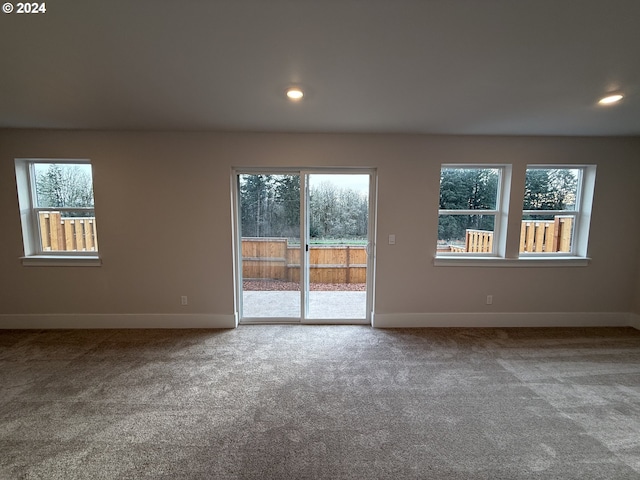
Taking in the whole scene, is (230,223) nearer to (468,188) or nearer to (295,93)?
(295,93)

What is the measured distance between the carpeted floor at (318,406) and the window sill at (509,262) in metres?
0.83

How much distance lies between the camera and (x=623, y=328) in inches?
129

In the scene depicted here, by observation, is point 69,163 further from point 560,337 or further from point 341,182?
point 560,337

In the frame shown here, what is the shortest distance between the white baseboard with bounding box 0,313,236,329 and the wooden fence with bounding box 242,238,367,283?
0.66 metres

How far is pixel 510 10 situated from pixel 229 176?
2.68 m

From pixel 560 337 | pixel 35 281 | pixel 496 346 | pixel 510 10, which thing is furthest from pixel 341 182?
pixel 35 281

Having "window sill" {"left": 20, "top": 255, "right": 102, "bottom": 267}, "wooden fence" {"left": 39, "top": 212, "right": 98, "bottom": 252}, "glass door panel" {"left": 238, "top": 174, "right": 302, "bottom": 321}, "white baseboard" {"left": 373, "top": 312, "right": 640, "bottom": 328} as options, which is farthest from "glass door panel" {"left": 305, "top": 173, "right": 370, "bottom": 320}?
"wooden fence" {"left": 39, "top": 212, "right": 98, "bottom": 252}

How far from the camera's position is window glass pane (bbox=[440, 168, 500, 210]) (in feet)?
10.8

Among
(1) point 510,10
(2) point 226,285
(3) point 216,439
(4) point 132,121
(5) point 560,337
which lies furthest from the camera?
(2) point 226,285

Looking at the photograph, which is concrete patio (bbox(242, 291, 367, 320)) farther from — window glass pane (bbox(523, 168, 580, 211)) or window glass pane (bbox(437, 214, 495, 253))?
window glass pane (bbox(523, 168, 580, 211))

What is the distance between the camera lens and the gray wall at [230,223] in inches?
120

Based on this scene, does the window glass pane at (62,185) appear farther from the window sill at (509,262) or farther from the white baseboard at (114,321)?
the window sill at (509,262)

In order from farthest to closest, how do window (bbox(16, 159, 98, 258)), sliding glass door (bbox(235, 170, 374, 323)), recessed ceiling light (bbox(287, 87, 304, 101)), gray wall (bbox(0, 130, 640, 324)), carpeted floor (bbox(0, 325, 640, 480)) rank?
sliding glass door (bbox(235, 170, 374, 323))
window (bbox(16, 159, 98, 258))
gray wall (bbox(0, 130, 640, 324))
recessed ceiling light (bbox(287, 87, 304, 101))
carpeted floor (bbox(0, 325, 640, 480))

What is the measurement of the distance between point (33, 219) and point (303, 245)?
3.22 m
